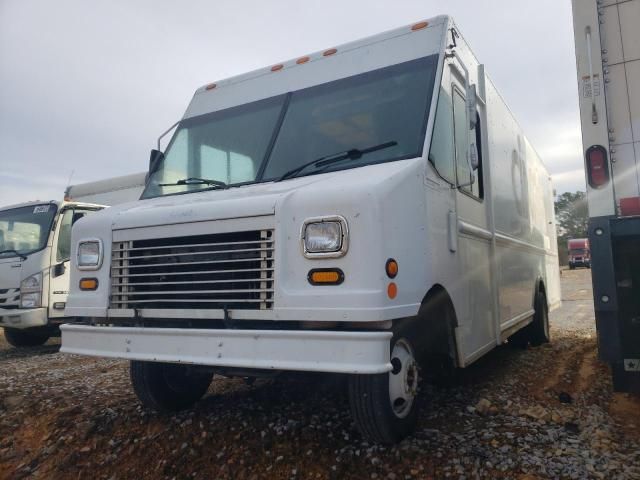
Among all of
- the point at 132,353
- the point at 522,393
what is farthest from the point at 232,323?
the point at 522,393

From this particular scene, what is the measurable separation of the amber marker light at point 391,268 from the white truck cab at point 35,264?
22.3ft

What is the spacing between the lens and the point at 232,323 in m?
3.06

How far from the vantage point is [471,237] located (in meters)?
4.16

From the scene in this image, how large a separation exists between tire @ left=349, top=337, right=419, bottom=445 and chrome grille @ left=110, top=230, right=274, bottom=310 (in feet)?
2.42

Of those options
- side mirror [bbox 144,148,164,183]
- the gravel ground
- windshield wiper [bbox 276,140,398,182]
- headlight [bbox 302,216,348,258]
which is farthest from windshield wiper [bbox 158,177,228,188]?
the gravel ground

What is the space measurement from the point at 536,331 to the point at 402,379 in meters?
4.27

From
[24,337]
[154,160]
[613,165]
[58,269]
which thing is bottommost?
[24,337]

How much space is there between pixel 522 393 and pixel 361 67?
3.08m

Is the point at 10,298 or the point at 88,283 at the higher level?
the point at 88,283

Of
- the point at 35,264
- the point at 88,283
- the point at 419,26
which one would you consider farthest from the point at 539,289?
the point at 35,264

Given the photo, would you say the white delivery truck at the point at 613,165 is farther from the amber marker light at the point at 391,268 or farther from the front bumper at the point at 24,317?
the front bumper at the point at 24,317

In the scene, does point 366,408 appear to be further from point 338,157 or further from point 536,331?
point 536,331

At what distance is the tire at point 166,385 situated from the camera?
155 inches

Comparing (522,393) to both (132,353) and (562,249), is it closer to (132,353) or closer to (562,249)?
(132,353)
